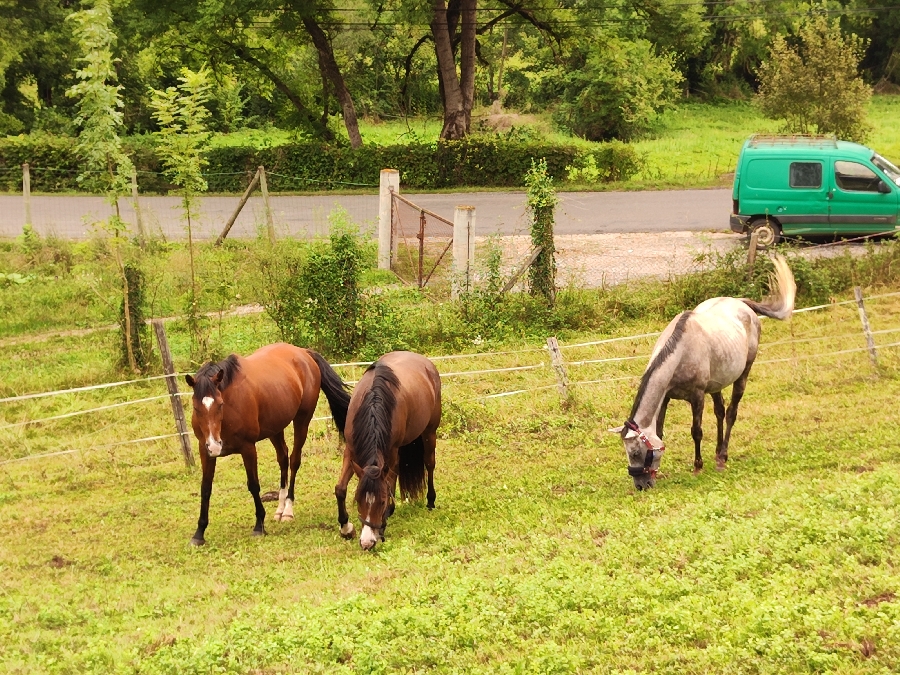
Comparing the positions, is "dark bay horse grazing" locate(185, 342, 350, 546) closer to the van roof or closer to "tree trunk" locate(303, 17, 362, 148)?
the van roof

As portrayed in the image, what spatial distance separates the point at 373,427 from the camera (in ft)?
25.9

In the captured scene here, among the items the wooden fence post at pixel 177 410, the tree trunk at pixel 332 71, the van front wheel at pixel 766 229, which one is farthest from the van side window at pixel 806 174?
the tree trunk at pixel 332 71

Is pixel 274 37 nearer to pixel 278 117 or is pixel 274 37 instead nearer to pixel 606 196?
pixel 278 117

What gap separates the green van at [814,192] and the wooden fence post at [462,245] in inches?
270

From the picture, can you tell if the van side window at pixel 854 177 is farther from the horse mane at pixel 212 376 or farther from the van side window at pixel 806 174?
the horse mane at pixel 212 376

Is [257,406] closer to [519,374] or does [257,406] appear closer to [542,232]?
[519,374]

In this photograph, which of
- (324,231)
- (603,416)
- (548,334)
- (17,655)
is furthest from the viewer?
(324,231)

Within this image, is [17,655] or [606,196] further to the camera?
[606,196]

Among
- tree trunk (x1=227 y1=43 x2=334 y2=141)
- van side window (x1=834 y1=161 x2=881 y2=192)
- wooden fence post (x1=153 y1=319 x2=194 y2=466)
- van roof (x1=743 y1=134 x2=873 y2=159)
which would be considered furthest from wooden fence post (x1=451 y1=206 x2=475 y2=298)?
tree trunk (x1=227 y1=43 x2=334 y2=141)

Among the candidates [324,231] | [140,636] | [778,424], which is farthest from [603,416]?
[324,231]

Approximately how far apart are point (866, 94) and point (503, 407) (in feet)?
68.9

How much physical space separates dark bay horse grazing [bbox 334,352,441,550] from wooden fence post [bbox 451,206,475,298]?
652 cm

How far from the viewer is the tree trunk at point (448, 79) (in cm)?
2867

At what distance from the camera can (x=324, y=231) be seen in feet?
75.5
